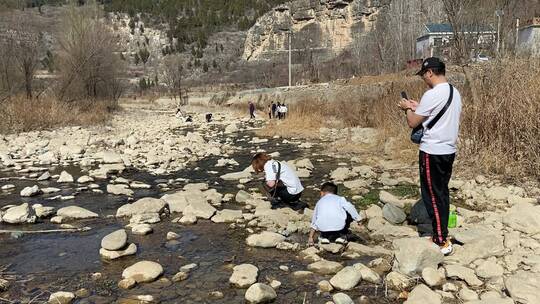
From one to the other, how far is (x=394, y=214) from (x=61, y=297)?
465 cm

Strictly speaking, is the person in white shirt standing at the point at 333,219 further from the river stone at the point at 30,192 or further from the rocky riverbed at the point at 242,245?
the river stone at the point at 30,192

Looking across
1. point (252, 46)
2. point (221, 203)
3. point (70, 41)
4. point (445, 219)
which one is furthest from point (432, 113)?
point (252, 46)

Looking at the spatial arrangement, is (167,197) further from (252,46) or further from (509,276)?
(252,46)

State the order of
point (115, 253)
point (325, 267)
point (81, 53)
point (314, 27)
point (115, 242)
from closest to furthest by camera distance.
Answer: point (325, 267) → point (115, 253) → point (115, 242) → point (81, 53) → point (314, 27)

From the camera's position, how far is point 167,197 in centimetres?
847

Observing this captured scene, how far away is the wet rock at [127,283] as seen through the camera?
4961 millimetres

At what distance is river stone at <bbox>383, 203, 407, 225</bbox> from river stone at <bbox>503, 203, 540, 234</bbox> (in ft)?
4.63

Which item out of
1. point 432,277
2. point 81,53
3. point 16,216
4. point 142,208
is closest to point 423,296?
point 432,277

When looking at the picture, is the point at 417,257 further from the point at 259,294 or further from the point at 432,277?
the point at 259,294

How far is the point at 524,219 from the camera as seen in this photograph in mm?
5910

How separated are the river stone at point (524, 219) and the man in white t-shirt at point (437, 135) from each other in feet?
4.07

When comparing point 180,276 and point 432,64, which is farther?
point 180,276

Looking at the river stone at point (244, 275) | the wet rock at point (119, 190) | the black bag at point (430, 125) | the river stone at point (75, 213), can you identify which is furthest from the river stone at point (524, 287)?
the wet rock at point (119, 190)

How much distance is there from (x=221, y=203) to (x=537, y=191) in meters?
5.39
